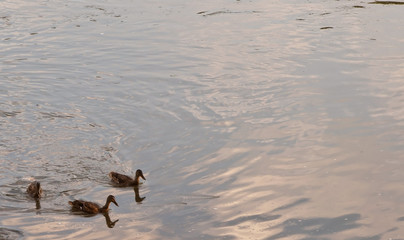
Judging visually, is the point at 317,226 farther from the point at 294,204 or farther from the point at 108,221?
the point at 108,221

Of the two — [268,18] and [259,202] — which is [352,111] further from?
[268,18]

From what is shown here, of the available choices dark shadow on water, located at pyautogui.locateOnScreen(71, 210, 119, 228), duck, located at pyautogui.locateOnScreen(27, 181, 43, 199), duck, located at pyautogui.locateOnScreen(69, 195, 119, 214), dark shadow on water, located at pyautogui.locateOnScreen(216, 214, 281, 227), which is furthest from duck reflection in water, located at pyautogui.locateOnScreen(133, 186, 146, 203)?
dark shadow on water, located at pyautogui.locateOnScreen(216, 214, 281, 227)

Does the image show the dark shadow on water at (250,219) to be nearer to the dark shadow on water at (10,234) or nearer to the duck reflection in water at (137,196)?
the duck reflection in water at (137,196)

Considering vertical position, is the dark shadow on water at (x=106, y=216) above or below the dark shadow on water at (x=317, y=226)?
above

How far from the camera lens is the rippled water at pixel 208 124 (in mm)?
9859

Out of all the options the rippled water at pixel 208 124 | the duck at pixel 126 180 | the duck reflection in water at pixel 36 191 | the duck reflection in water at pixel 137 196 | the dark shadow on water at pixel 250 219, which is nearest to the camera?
the dark shadow on water at pixel 250 219

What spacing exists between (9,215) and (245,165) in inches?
156

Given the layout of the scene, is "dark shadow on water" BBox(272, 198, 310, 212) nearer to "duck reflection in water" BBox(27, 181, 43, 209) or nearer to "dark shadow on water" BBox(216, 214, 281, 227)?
"dark shadow on water" BBox(216, 214, 281, 227)

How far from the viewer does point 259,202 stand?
405 inches

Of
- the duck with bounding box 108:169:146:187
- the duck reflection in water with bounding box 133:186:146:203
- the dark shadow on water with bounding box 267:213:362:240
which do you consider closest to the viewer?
the dark shadow on water with bounding box 267:213:362:240

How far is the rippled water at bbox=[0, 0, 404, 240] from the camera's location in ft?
32.3

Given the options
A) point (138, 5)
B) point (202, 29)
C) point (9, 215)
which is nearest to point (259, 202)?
point (9, 215)

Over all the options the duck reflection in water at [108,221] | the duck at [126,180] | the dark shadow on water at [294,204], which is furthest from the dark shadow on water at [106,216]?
the dark shadow on water at [294,204]

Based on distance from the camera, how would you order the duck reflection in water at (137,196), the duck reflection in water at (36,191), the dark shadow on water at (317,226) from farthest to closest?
the duck reflection in water at (137,196), the duck reflection in water at (36,191), the dark shadow on water at (317,226)
